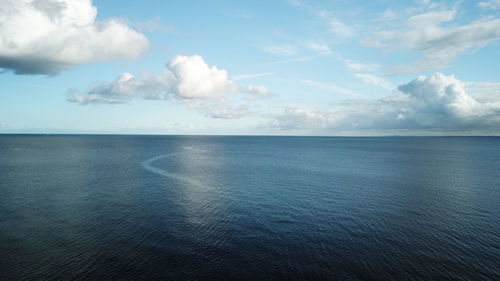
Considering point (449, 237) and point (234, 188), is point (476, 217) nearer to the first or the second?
point (449, 237)

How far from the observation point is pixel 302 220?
4500 centimetres

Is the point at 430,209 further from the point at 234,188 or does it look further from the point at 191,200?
the point at 191,200

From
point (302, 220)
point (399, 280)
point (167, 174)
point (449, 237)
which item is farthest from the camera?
point (167, 174)

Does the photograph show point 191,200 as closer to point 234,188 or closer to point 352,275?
point 234,188

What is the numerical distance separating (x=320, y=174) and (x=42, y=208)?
260 feet

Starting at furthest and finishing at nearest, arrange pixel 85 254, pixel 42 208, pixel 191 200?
1. pixel 191 200
2. pixel 42 208
3. pixel 85 254

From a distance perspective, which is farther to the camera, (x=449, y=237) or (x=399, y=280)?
(x=449, y=237)

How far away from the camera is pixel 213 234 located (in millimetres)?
39125

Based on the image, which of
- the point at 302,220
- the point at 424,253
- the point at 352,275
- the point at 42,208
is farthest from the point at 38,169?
the point at 424,253

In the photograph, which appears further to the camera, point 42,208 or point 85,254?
point 42,208

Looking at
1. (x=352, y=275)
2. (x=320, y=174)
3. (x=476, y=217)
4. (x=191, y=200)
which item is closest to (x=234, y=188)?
(x=191, y=200)

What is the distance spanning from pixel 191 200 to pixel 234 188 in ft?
49.1

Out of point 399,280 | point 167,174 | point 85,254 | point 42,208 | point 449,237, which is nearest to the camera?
point 399,280

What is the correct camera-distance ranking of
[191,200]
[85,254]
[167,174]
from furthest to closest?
[167,174], [191,200], [85,254]
